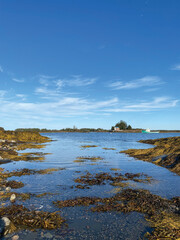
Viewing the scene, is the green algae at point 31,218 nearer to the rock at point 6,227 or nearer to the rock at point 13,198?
the rock at point 6,227

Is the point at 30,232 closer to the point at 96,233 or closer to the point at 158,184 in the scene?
the point at 96,233

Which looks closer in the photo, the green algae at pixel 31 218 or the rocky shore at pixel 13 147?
the green algae at pixel 31 218

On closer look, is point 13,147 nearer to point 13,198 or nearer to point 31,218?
point 13,198

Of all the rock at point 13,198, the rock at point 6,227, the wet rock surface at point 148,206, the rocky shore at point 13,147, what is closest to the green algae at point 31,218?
the rock at point 6,227

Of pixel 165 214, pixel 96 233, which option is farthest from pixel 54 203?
pixel 165 214

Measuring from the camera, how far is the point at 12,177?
16.2 meters

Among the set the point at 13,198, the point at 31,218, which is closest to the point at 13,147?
the point at 13,198

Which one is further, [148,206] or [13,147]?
[13,147]

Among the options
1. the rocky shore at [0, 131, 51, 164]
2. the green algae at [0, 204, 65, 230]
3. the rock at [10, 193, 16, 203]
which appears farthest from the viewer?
the rocky shore at [0, 131, 51, 164]

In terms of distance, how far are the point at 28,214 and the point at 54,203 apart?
75.0 inches

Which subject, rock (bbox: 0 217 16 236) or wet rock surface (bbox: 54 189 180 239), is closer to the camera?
rock (bbox: 0 217 16 236)

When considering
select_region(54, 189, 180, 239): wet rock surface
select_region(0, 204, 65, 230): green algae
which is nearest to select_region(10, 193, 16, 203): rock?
select_region(0, 204, 65, 230): green algae

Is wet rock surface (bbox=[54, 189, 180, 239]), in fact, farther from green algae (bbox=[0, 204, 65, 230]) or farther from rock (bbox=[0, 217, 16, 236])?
rock (bbox=[0, 217, 16, 236])

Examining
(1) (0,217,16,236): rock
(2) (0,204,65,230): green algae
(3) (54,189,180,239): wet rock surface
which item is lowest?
(3) (54,189,180,239): wet rock surface
